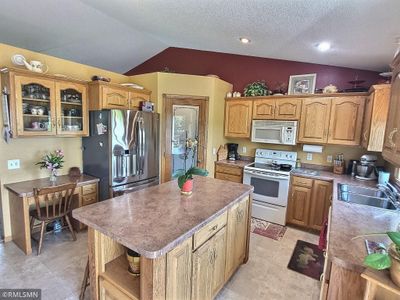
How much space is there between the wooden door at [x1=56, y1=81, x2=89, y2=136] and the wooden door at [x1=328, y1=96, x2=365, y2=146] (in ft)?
12.0

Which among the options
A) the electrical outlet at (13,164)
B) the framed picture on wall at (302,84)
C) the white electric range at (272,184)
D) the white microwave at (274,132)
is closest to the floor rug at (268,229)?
the white electric range at (272,184)

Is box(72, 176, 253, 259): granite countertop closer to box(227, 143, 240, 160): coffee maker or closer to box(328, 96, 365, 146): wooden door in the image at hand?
box(328, 96, 365, 146): wooden door

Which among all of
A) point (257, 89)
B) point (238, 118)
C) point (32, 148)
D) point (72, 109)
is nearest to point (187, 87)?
point (238, 118)

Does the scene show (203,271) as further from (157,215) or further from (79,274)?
(79,274)

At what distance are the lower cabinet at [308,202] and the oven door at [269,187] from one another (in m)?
0.13

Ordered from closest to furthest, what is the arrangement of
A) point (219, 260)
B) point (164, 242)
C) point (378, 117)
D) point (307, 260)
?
point (164, 242), point (219, 260), point (378, 117), point (307, 260)

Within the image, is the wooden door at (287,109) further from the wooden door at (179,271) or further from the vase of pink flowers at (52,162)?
the vase of pink flowers at (52,162)

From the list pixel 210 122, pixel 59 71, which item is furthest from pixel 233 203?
pixel 59 71

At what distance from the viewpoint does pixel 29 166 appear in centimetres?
292

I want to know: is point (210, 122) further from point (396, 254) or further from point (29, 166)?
point (396, 254)

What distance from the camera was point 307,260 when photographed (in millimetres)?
2615

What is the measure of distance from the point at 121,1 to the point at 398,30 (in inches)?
107

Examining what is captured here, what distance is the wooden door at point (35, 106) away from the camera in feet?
8.21

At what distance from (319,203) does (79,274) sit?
3214mm
